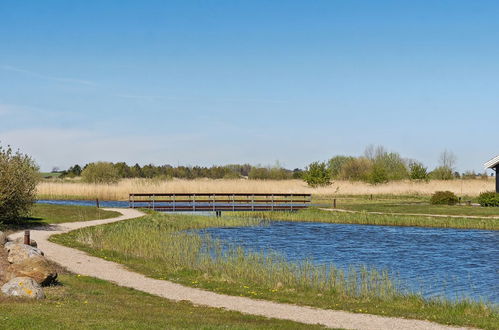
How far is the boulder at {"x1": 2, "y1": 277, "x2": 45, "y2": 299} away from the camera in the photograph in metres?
14.9

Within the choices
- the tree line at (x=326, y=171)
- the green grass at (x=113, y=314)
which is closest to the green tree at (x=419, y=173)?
the tree line at (x=326, y=171)

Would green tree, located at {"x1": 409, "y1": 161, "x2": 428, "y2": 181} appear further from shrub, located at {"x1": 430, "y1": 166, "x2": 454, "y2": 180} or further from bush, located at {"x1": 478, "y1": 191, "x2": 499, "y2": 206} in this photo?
bush, located at {"x1": 478, "y1": 191, "x2": 499, "y2": 206}

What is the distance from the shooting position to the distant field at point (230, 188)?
58.5 metres

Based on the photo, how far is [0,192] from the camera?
2920 cm

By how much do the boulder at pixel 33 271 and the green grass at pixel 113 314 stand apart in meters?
0.34

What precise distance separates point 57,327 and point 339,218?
3298cm

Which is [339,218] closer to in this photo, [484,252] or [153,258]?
[484,252]

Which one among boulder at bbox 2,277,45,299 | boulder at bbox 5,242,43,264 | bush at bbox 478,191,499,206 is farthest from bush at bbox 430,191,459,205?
boulder at bbox 2,277,45,299

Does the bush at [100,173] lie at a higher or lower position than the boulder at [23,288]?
higher

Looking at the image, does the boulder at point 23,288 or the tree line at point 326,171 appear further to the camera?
the tree line at point 326,171

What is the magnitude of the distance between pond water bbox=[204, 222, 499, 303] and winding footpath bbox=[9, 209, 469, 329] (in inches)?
192

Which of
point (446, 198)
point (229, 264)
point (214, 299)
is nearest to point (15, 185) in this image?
point (229, 264)

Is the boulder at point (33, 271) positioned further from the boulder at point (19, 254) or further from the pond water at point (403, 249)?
the pond water at point (403, 249)

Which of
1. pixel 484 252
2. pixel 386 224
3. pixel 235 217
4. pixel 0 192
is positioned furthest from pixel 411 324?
pixel 235 217
